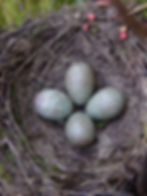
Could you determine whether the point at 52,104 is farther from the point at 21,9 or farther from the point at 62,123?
the point at 21,9

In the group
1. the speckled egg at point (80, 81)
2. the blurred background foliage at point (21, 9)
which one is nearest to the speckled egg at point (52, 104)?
the speckled egg at point (80, 81)

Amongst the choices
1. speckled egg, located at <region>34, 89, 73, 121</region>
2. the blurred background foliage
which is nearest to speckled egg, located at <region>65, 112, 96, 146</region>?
speckled egg, located at <region>34, 89, 73, 121</region>

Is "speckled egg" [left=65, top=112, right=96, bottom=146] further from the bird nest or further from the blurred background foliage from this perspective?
the blurred background foliage

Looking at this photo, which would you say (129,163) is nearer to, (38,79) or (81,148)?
(81,148)

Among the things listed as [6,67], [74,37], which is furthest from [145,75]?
[6,67]

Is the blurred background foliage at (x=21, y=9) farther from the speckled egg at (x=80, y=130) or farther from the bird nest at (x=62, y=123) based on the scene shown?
the speckled egg at (x=80, y=130)

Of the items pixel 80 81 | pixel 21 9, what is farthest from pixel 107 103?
pixel 21 9
